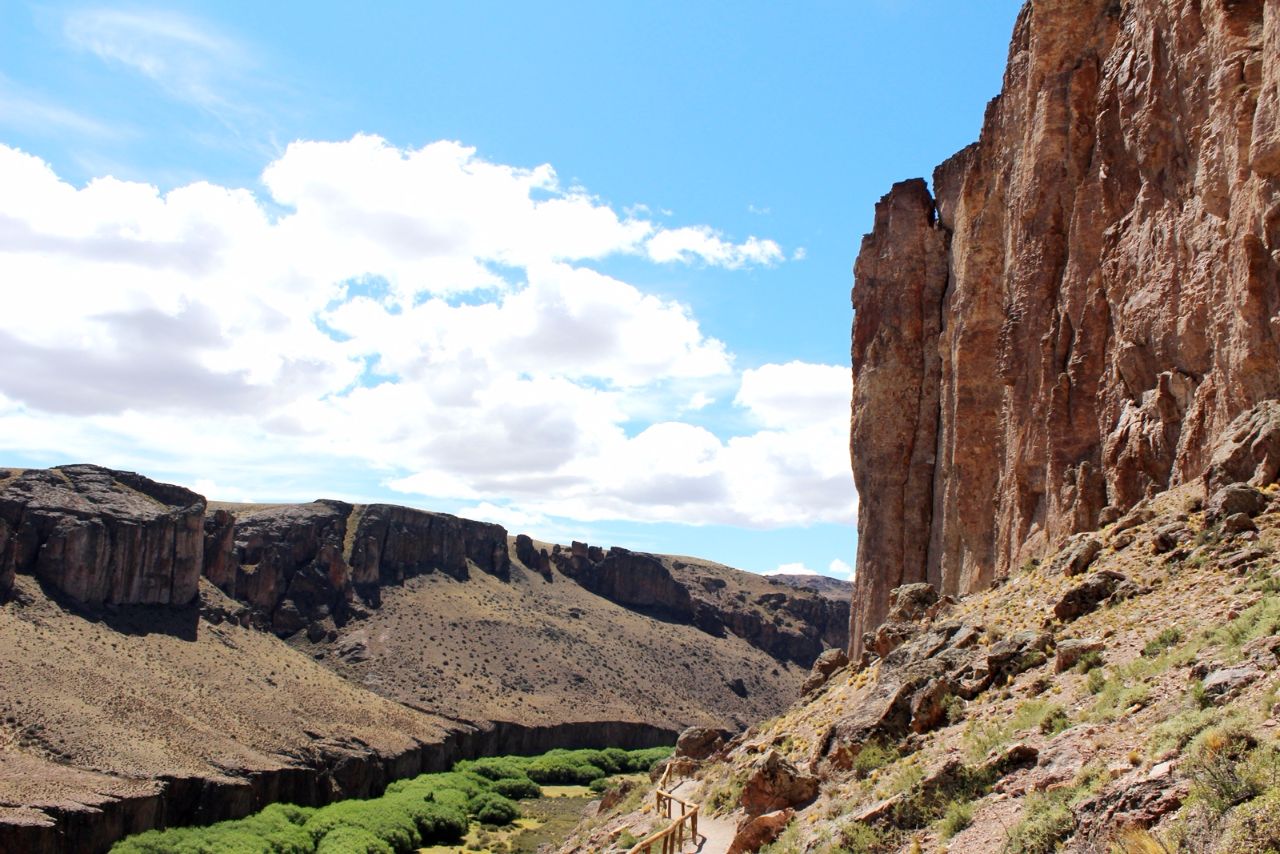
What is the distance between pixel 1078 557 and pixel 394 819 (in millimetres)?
47430

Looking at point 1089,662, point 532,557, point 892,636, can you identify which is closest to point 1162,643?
point 1089,662

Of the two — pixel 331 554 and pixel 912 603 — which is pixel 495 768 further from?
pixel 912 603

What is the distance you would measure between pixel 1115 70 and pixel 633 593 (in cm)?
12788

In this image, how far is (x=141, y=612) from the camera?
86.1 m

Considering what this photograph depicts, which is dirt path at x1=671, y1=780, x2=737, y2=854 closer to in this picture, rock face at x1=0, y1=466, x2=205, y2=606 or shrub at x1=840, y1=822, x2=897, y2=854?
shrub at x1=840, y1=822, x2=897, y2=854

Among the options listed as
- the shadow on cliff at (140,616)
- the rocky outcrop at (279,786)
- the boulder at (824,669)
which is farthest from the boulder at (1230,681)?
the shadow on cliff at (140,616)

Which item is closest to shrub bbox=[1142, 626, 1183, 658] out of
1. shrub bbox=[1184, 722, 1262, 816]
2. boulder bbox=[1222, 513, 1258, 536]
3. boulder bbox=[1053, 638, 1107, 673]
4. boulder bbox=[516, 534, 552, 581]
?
boulder bbox=[1053, 638, 1107, 673]

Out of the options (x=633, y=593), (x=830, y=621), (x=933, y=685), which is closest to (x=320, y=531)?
(x=633, y=593)

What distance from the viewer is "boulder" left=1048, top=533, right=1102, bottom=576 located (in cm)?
2058

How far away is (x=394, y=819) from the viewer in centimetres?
5900

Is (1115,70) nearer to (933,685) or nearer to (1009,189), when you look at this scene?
(1009,189)

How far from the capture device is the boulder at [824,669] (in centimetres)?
3247

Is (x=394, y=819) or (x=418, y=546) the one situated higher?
(x=418, y=546)

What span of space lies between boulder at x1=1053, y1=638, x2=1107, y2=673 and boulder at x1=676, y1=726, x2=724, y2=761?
23947mm
